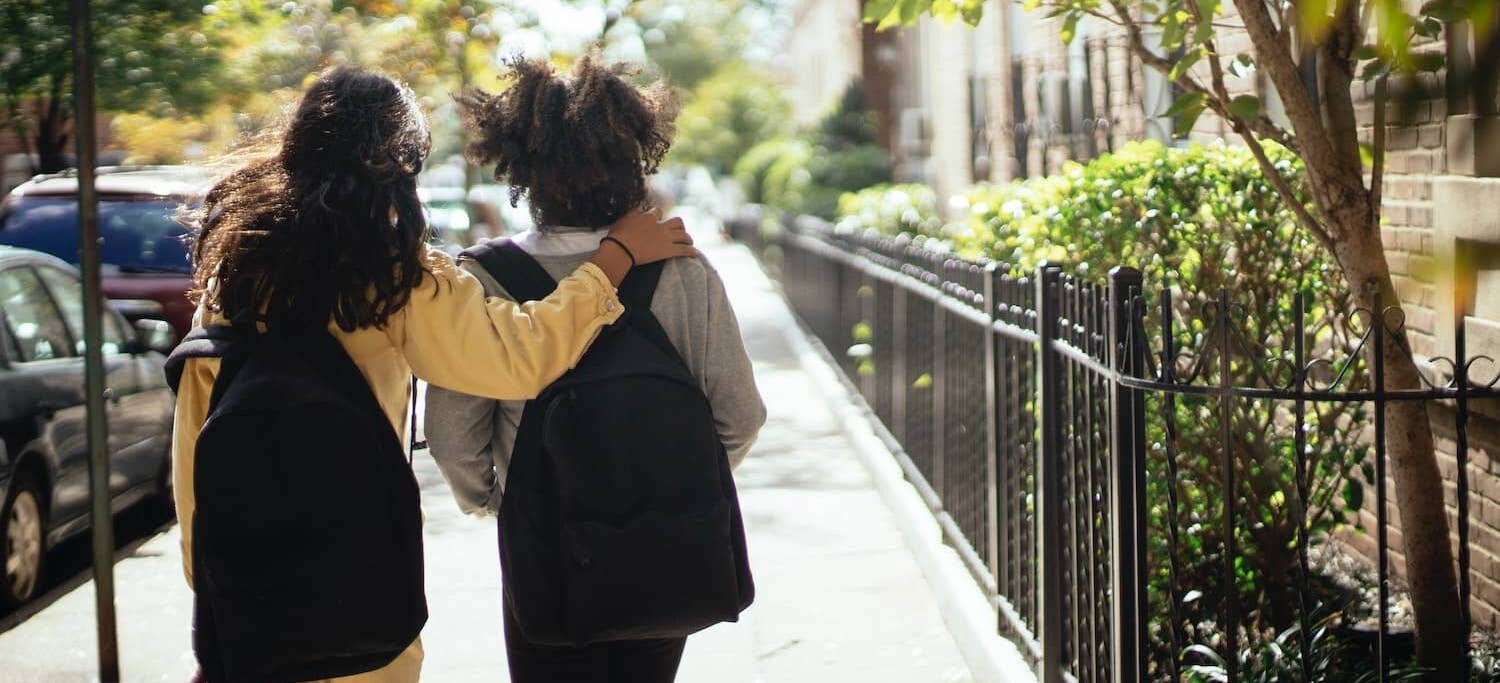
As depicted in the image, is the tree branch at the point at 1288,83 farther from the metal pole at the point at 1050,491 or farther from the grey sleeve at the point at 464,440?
the grey sleeve at the point at 464,440

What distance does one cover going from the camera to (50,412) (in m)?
6.81

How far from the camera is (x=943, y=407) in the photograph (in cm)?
709

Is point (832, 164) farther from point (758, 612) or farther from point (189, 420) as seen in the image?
point (189, 420)

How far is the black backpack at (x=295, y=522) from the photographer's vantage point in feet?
9.00

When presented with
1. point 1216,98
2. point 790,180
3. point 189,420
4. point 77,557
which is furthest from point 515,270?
point 790,180

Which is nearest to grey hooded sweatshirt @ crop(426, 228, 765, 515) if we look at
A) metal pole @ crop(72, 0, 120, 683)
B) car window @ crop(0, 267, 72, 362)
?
metal pole @ crop(72, 0, 120, 683)

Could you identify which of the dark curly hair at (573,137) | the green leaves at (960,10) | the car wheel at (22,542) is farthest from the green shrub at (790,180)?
the dark curly hair at (573,137)

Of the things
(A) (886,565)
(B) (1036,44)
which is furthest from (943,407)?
(B) (1036,44)

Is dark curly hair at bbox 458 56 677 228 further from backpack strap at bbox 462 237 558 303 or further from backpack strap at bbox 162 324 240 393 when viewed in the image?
backpack strap at bbox 162 324 240 393

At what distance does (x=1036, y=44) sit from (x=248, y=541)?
36.4 ft

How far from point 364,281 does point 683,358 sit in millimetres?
643

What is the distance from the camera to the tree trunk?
13.6 ft

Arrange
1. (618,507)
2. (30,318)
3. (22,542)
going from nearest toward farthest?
(618,507)
(22,542)
(30,318)

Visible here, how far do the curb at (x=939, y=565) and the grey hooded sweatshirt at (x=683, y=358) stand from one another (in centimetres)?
203
